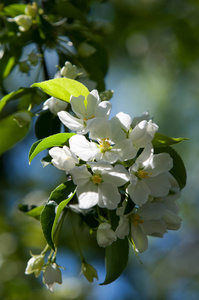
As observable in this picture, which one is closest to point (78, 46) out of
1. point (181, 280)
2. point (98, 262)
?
point (98, 262)

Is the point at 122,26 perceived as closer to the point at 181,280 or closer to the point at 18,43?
the point at 18,43

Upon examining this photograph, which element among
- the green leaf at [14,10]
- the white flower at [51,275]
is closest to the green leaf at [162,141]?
the white flower at [51,275]

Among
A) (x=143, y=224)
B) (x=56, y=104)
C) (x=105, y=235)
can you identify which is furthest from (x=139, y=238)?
(x=56, y=104)

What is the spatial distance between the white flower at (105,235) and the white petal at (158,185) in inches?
7.6

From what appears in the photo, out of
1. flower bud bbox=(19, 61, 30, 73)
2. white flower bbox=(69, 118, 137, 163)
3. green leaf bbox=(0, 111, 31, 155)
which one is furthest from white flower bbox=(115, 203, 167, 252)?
flower bud bbox=(19, 61, 30, 73)

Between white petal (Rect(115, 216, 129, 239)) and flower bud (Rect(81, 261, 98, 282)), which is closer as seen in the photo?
white petal (Rect(115, 216, 129, 239))

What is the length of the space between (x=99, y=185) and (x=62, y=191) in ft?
0.43

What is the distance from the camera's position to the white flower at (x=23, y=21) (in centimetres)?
193

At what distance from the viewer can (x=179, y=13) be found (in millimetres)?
3625

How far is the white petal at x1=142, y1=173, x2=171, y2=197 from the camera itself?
1.35 metres

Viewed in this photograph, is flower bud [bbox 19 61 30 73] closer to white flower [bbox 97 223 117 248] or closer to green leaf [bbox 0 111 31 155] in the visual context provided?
green leaf [bbox 0 111 31 155]

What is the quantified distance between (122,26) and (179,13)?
56 cm

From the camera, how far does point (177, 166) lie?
1.44m

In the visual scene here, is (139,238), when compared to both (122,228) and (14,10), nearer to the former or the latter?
(122,228)
